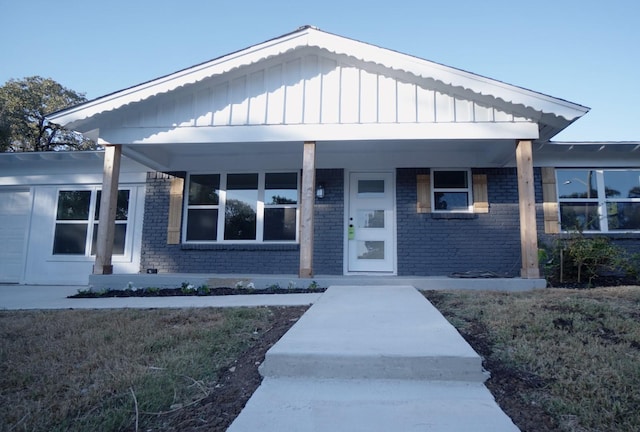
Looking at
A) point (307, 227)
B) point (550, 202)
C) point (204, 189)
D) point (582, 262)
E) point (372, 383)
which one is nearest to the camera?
point (372, 383)

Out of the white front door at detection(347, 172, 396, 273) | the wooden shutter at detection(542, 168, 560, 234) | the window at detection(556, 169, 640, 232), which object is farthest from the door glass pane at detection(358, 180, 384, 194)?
the window at detection(556, 169, 640, 232)

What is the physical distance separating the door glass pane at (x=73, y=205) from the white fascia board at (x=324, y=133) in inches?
119

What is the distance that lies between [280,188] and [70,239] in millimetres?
5171

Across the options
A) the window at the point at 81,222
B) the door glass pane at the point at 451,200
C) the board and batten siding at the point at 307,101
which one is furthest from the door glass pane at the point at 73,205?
the door glass pane at the point at 451,200

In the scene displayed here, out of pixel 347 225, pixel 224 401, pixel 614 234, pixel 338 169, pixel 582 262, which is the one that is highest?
pixel 338 169

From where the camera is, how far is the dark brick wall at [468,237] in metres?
7.70

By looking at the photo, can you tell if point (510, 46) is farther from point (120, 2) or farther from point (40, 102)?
point (40, 102)

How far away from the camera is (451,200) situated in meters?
8.04

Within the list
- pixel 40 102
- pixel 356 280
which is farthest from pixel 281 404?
pixel 40 102

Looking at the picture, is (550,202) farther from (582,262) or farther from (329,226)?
(329,226)

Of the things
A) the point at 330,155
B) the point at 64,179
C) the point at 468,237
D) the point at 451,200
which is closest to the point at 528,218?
the point at 468,237

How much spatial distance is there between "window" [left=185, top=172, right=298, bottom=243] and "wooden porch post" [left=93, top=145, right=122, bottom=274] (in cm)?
195

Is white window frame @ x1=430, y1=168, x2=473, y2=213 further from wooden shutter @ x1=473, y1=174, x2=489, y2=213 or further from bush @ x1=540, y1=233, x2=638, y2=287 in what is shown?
bush @ x1=540, y1=233, x2=638, y2=287

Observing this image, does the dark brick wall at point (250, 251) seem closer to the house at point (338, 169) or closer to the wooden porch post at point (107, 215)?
the house at point (338, 169)
